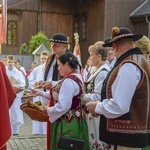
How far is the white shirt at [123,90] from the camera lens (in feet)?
10.7

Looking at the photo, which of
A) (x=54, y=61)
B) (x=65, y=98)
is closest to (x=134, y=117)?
(x=65, y=98)

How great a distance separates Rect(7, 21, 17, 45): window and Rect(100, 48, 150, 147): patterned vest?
19.3 m

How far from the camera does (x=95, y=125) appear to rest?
15.9 feet

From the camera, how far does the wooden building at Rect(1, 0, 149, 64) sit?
20.4 meters

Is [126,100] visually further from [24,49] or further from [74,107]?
[24,49]

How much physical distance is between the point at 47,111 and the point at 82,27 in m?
18.1

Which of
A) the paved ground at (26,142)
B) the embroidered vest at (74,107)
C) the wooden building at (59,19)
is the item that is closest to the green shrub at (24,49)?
the wooden building at (59,19)

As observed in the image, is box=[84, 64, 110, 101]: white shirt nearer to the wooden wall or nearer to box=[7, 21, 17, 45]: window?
the wooden wall

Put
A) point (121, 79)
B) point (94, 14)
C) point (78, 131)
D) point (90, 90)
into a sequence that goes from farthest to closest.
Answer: point (94, 14) → point (90, 90) → point (78, 131) → point (121, 79)

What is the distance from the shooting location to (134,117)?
337 cm

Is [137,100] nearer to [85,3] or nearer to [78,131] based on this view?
[78,131]

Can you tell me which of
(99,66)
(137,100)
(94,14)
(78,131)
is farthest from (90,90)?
(94,14)

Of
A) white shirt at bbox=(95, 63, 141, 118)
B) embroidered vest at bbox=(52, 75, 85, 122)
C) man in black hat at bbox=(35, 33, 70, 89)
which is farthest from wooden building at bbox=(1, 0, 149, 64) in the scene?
white shirt at bbox=(95, 63, 141, 118)

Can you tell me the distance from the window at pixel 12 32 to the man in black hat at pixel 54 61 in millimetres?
16848
